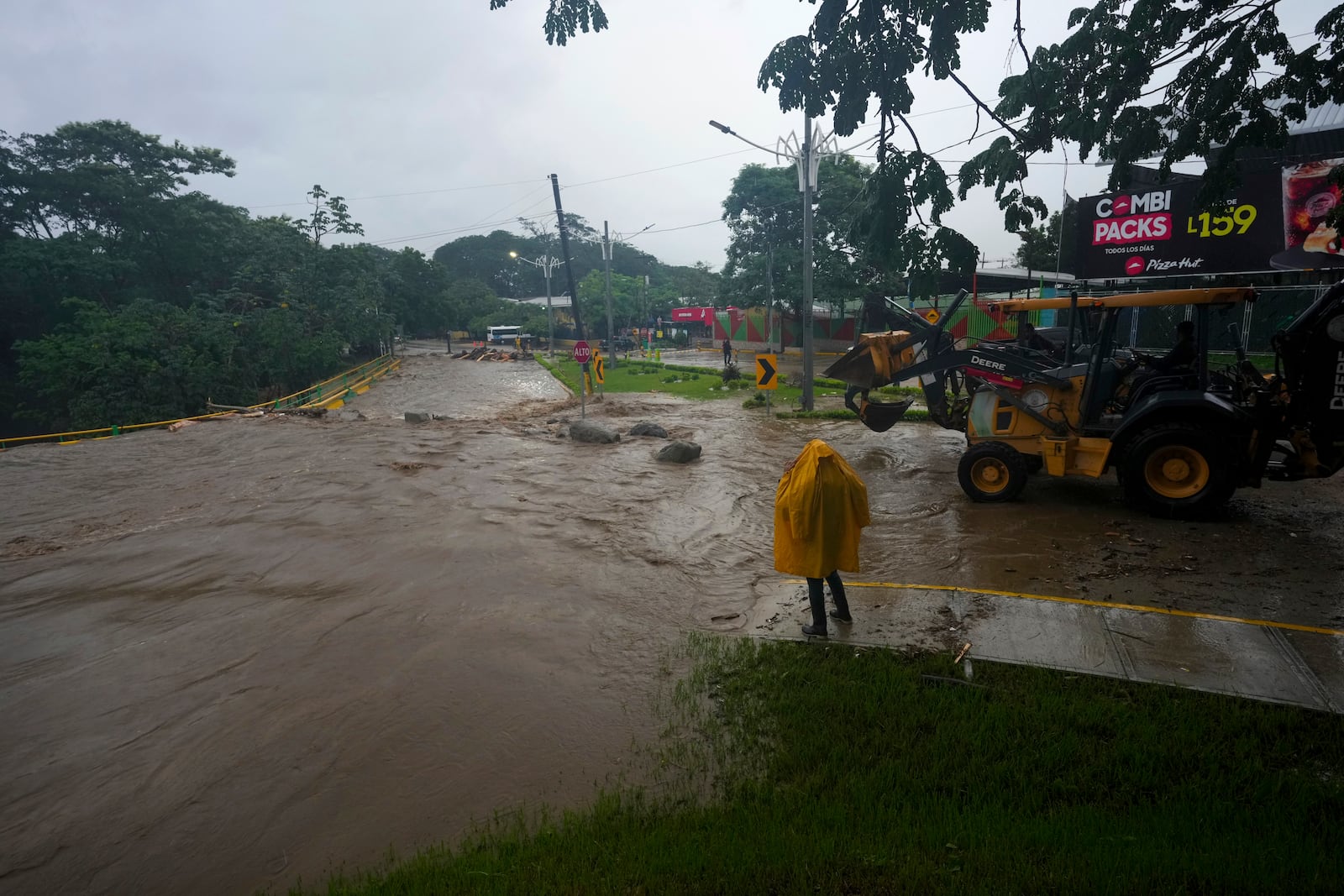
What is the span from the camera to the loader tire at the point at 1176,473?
813cm

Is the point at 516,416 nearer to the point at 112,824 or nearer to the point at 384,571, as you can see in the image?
the point at 384,571

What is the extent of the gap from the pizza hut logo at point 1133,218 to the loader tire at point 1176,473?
13239 millimetres

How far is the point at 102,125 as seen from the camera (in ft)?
115

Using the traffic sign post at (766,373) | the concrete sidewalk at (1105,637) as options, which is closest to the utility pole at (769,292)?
the traffic sign post at (766,373)

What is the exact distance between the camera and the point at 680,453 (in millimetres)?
14172

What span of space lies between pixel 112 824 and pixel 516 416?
1900 cm

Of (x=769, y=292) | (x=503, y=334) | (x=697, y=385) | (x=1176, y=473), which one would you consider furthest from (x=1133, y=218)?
(x=503, y=334)

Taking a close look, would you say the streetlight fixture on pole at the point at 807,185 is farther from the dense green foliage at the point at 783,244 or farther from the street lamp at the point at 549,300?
the street lamp at the point at 549,300

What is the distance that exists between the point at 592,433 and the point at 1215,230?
54.4 feet

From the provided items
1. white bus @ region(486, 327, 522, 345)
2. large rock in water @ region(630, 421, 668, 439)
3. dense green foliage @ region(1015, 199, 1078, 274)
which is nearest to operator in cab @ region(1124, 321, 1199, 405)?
large rock in water @ region(630, 421, 668, 439)

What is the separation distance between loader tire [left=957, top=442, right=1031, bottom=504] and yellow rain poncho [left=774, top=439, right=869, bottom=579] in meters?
5.01

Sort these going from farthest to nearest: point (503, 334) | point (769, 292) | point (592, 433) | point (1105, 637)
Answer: point (503, 334) → point (769, 292) → point (592, 433) → point (1105, 637)

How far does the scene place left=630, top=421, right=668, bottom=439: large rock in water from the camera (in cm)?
1694

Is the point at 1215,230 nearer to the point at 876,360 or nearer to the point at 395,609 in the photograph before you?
the point at 876,360
